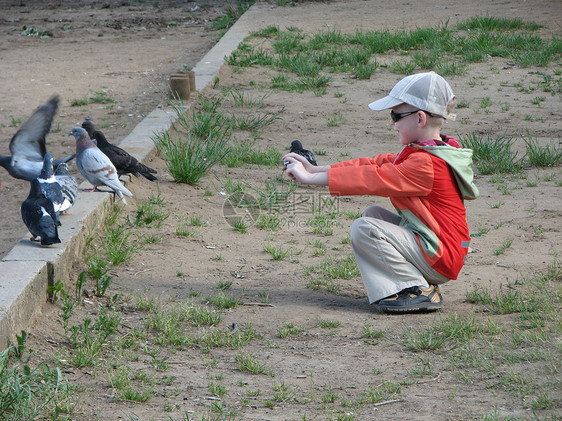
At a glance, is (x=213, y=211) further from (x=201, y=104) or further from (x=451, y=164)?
(x=201, y=104)

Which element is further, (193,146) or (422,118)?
(193,146)

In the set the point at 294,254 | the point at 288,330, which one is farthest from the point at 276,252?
the point at 288,330

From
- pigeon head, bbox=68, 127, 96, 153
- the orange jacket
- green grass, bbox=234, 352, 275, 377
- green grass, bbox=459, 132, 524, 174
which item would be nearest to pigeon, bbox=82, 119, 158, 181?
pigeon head, bbox=68, 127, 96, 153


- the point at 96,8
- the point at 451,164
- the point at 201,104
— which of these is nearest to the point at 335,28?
the point at 201,104

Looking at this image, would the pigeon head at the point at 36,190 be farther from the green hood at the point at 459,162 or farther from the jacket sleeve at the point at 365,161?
the green hood at the point at 459,162

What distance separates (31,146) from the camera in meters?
4.99

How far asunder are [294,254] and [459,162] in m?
1.39

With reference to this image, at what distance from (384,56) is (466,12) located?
11.5 ft

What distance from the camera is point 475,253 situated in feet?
15.5

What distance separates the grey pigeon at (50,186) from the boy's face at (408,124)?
6.65ft

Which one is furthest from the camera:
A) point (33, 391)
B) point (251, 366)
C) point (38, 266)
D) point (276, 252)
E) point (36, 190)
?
point (276, 252)

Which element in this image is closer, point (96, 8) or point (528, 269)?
point (528, 269)

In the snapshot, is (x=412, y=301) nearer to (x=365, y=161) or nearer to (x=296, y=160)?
(x=365, y=161)

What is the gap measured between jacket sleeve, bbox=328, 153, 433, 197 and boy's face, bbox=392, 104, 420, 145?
0.15 metres
